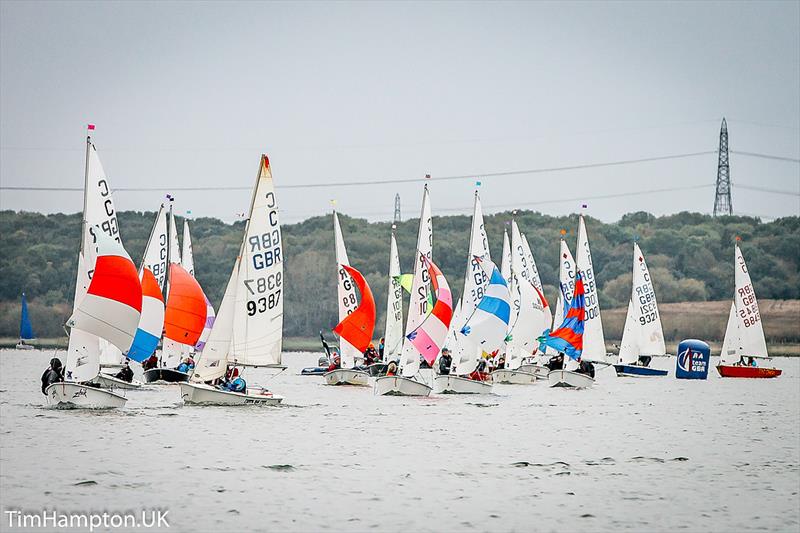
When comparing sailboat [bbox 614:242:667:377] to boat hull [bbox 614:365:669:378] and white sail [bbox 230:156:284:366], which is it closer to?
boat hull [bbox 614:365:669:378]

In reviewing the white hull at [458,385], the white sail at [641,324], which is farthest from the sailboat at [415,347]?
the white sail at [641,324]

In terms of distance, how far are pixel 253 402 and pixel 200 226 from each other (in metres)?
131

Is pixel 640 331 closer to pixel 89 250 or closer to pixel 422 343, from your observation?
pixel 422 343

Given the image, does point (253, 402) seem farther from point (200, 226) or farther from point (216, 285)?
point (200, 226)

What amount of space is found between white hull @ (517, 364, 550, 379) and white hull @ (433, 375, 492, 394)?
43.3ft

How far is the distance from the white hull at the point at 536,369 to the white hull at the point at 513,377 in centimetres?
67

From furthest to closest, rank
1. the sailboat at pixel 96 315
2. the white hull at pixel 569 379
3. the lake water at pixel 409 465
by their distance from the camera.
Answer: the white hull at pixel 569 379
the sailboat at pixel 96 315
the lake water at pixel 409 465

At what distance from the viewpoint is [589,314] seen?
181 ft

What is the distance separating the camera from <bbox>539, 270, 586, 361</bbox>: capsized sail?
166ft

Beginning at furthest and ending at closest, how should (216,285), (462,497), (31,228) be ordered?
(31,228), (216,285), (462,497)

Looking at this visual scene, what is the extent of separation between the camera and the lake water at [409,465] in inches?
747

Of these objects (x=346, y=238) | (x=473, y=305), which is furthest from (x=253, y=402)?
(x=346, y=238)

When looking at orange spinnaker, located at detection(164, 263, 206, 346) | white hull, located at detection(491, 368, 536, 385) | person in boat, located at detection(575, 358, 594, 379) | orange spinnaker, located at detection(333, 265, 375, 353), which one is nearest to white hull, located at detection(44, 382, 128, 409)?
orange spinnaker, located at detection(164, 263, 206, 346)

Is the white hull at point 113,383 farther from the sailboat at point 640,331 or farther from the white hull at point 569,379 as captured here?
the sailboat at point 640,331
